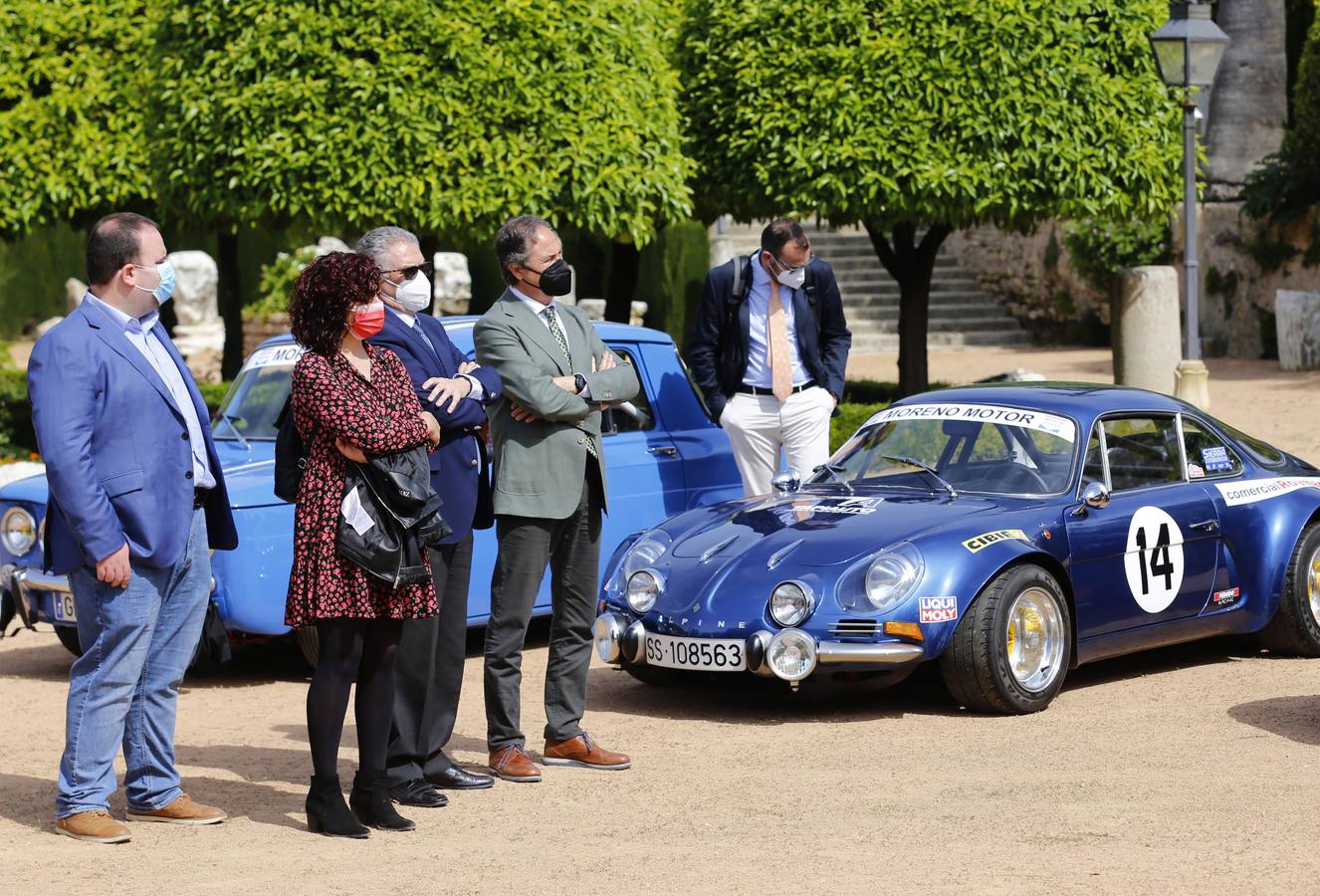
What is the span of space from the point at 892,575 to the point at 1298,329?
17.9m

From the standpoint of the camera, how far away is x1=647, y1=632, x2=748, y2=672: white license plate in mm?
7348

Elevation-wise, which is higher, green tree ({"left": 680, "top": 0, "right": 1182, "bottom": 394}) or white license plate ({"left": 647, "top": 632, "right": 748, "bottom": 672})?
green tree ({"left": 680, "top": 0, "right": 1182, "bottom": 394})

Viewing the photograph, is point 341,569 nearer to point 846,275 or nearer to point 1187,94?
point 1187,94

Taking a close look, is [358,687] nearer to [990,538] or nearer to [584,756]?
[584,756]

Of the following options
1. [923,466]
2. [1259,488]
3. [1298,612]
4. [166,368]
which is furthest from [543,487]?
[1298,612]

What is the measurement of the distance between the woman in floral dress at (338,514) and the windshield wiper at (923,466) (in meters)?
3.04

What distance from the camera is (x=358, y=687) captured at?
5840mm

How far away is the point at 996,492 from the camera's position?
809cm

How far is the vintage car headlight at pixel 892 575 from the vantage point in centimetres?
732

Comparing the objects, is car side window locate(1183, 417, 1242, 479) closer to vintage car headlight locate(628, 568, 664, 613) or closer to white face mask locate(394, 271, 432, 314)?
vintage car headlight locate(628, 568, 664, 613)

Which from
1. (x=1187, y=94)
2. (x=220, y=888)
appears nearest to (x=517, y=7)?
(x=1187, y=94)

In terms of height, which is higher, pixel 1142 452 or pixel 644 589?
pixel 1142 452

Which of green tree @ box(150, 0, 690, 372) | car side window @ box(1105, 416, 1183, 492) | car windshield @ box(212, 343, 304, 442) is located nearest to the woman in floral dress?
car side window @ box(1105, 416, 1183, 492)

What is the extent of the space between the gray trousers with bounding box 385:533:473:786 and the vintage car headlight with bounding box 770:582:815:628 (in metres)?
1.46
